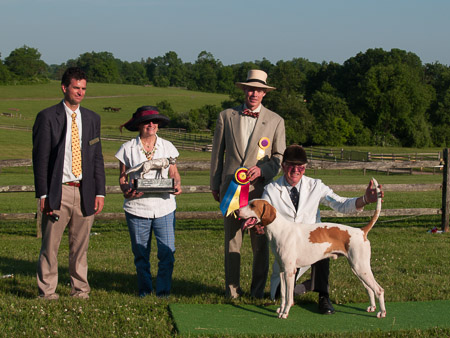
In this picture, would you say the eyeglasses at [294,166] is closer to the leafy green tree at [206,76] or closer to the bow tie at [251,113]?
the bow tie at [251,113]

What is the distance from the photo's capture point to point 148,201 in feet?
18.3

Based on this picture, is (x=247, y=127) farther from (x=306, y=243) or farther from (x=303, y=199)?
(x=306, y=243)

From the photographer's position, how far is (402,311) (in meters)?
5.20

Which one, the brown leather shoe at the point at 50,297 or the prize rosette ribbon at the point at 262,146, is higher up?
the prize rosette ribbon at the point at 262,146

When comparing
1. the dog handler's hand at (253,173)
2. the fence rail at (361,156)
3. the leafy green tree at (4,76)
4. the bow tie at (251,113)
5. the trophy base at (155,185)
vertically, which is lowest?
the fence rail at (361,156)

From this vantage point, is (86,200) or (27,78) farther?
(27,78)

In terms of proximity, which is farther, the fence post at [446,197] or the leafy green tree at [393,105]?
the leafy green tree at [393,105]

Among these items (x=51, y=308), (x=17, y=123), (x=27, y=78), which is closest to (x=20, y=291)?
(x=51, y=308)

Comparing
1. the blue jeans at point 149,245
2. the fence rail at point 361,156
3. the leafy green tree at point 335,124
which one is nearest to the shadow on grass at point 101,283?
the blue jeans at point 149,245

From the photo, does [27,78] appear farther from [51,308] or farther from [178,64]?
[51,308]

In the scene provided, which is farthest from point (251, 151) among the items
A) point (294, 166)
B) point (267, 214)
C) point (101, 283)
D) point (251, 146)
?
point (101, 283)

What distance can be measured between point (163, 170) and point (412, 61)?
83750 millimetres

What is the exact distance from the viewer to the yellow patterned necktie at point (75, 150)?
17.1ft

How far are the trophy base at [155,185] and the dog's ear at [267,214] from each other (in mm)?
1132
